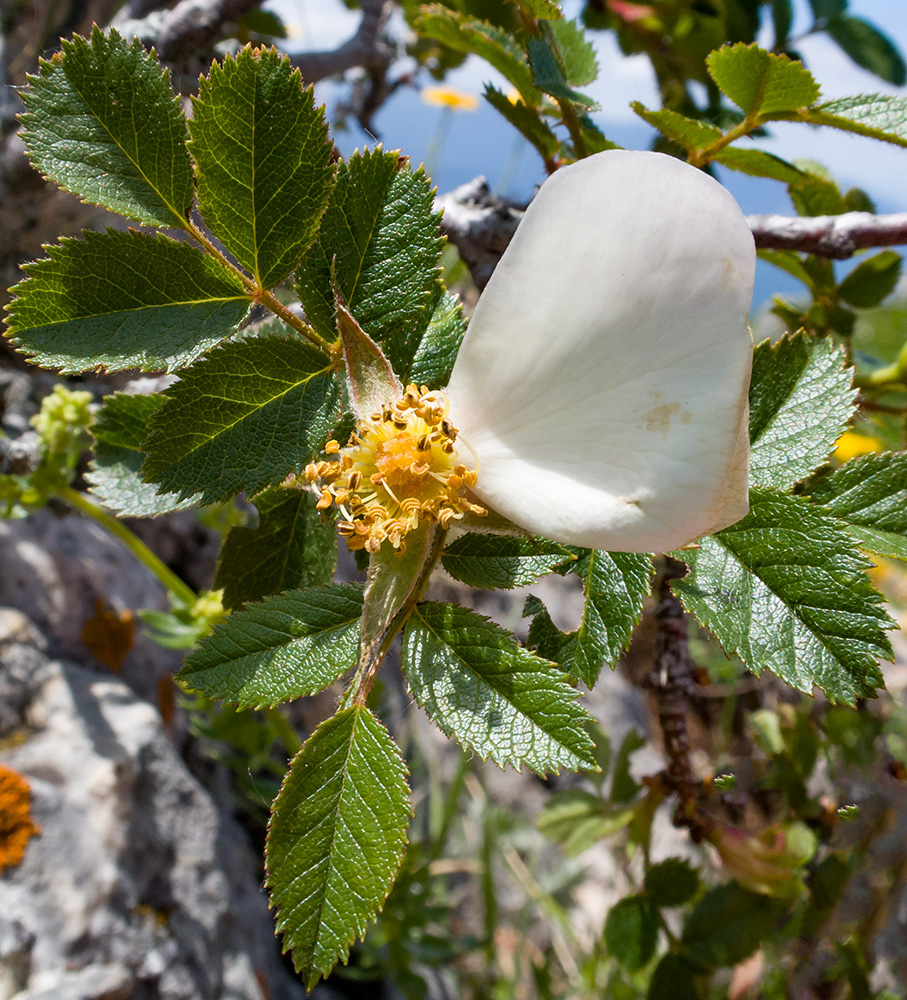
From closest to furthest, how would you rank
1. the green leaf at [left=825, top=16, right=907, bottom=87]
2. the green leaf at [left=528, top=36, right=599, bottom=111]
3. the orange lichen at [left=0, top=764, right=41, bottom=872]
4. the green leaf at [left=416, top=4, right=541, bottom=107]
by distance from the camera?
the green leaf at [left=528, top=36, right=599, bottom=111] → the green leaf at [left=416, top=4, right=541, bottom=107] → the orange lichen at [left=0, top=764, right=41, bottom=872] → the green leaf at [left=825, top=16, right=907, bottom=87]

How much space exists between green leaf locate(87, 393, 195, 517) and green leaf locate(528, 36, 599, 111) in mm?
471

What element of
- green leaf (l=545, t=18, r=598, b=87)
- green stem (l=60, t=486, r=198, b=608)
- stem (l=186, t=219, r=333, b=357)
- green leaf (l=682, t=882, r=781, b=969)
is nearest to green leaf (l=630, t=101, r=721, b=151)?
green leaf (l=545, t=18, r=598, b=87)

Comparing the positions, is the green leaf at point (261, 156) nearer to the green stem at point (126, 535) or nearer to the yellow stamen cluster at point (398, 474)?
the yellow stamen cluster at point (398, 474)

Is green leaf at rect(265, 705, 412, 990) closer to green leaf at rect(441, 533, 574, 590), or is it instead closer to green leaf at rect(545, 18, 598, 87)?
green leaf at rect(441, 533, 574, 590)

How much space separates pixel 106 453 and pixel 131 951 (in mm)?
719

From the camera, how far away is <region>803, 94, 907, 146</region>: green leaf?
2.26ft

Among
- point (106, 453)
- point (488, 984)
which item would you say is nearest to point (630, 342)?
point (106, 453)

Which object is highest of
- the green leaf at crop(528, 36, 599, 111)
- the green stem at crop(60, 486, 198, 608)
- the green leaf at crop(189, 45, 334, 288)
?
the green leaf at crop(528, 36, 599, 111)

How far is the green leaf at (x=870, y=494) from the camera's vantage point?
67 centimetres

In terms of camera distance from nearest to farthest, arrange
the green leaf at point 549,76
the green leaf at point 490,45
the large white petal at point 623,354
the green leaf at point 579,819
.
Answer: the large white petal at point 623,354 → the green leaf at point 549,76 → the green leaf at point 490,45 → the green leaf at point 579,819

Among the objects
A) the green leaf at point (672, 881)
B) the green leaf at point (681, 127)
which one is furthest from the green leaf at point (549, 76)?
the green leaf at point (672, 881)

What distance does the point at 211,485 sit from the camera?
57 cm

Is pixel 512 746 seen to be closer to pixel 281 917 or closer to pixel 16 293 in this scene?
pixel 281 917

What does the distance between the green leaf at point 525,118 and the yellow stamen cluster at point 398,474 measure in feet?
1.27
